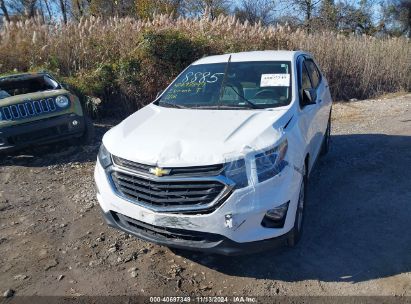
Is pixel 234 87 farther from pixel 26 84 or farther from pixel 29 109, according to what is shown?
pixel 26 84

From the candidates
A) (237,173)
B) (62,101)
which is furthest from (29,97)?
(237,173)

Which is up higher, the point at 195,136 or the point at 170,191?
the point at 195,136

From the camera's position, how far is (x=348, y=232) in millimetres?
3977

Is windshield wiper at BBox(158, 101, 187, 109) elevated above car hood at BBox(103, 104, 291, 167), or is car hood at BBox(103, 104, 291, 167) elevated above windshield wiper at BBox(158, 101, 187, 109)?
car hood at BBox(103, 104, 291, 167)

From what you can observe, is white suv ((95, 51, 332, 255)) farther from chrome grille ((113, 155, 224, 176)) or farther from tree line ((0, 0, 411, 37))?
tree line ((0, 0, 411, 37))

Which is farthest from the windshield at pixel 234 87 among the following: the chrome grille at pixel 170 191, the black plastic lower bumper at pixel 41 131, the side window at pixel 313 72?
the black plastic lower bumper at pixel 41 131

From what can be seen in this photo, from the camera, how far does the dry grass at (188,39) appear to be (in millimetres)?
10266

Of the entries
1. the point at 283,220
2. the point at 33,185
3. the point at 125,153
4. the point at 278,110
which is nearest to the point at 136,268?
the point at 125,153

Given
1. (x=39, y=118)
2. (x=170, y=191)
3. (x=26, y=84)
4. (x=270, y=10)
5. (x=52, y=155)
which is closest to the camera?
(x=170, y=191)

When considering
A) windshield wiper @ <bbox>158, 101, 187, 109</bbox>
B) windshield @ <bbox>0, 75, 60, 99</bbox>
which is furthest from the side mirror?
windshield @ <bbox>0, 75, 60, 99</bbox>

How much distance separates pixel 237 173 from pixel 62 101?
15.3ft

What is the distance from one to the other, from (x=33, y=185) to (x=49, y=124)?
1171 millimetres

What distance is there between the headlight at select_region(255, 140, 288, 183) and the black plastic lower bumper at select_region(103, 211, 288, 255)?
510 mm

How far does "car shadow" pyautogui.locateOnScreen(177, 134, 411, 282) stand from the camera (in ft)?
11.1
